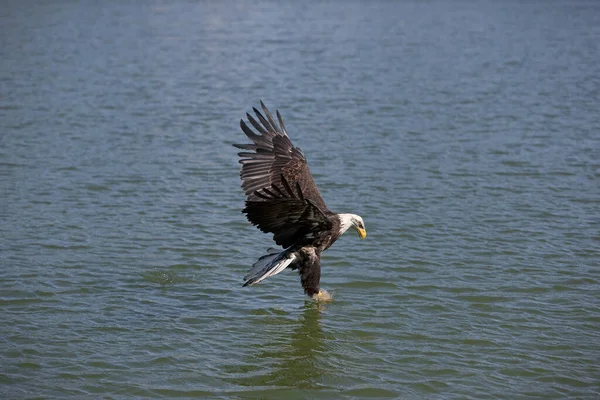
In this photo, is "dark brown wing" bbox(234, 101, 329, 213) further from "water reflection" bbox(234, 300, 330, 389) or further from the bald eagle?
"water reflection" bbox(234, 300, 330, 389)

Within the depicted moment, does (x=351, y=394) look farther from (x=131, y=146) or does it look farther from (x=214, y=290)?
(x=131, y=146)

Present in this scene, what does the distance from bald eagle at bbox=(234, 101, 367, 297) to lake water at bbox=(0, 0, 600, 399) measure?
0.45m

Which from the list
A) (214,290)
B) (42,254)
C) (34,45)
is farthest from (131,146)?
(34,45)

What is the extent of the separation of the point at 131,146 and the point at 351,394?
303 inches

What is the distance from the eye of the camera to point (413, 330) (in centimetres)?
721

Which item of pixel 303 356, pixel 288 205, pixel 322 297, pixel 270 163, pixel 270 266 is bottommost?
pixel 303 356

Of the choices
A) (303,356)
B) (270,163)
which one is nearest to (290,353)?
(303,356)

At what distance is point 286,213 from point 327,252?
2.37m

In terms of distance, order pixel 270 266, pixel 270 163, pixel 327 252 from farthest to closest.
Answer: pixel 327 252, pixel 270 163, pixel 270 266

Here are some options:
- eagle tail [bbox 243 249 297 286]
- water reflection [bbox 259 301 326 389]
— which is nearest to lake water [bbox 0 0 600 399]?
water reflection [bbox 259 301 326 389]

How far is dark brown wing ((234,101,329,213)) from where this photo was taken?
26.1 feet

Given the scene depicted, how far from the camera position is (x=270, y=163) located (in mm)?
8109

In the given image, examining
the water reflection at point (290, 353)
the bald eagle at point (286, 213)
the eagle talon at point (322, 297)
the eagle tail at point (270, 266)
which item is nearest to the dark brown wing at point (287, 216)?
the bald eagle at point (286, 213)

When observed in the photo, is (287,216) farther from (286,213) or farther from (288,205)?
(288,205)
